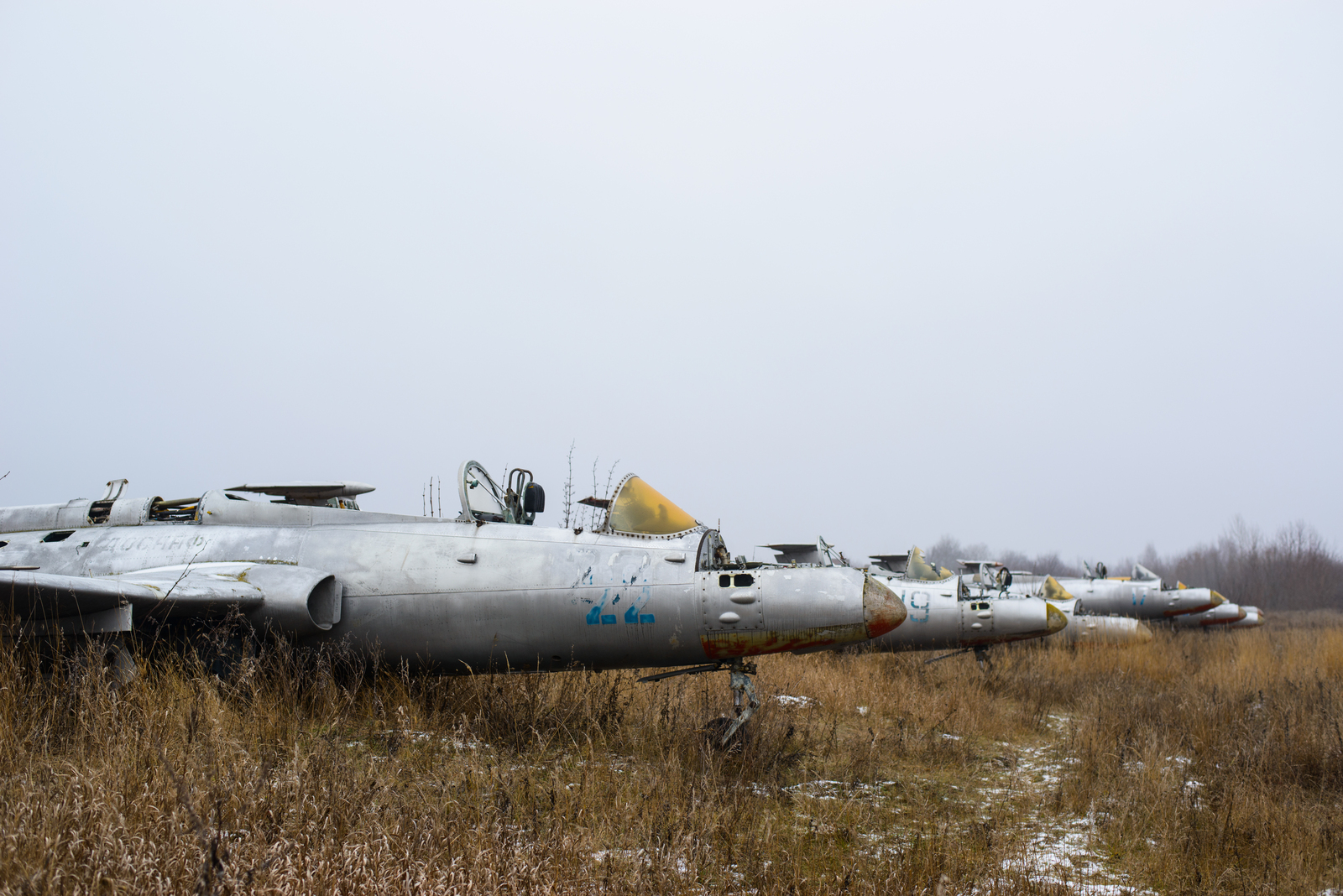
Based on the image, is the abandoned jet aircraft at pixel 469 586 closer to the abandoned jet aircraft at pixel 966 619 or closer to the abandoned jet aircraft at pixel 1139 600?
the abandoned jet aircraft at pixel 966 619

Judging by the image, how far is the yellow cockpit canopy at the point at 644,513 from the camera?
6410mm

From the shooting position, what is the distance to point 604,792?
16.3 ft

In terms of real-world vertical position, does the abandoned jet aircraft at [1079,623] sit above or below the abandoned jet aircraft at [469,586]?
below

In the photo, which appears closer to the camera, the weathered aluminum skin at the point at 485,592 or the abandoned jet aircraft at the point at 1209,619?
the weathered aluminum skin at the point at 485,592

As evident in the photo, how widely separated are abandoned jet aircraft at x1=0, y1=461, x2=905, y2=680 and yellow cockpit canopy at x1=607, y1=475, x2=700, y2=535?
0.04 ft

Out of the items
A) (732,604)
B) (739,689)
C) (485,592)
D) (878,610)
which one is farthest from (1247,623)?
(485,592)

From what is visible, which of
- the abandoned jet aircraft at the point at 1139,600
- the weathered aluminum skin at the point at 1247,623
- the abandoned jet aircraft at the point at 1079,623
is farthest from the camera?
the weathered aluminum skin at the point at 1247,623

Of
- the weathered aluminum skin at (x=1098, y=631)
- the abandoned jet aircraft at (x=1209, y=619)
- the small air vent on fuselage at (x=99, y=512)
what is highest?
the small air vent on fuselage at (x=99, y=512)

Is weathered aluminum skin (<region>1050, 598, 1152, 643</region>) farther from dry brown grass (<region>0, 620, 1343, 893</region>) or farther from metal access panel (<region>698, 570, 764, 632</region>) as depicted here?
metal access panel (<region>698, 570, 764, 632</region>)

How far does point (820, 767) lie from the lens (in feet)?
22.4

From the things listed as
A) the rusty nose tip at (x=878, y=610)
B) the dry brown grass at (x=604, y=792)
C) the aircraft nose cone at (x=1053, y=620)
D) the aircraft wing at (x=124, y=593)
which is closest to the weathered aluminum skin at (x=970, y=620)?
the aircraft nose cone at (x=1053, y=620)

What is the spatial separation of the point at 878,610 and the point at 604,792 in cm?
234

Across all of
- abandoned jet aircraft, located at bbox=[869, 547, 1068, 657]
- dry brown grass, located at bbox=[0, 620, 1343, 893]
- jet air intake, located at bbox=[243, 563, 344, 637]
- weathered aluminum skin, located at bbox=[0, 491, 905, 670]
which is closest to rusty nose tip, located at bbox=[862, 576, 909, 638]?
weathered aluminum skin, located at bbox=[0, 491, 905, 670]

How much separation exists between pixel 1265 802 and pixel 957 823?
2248 mm
